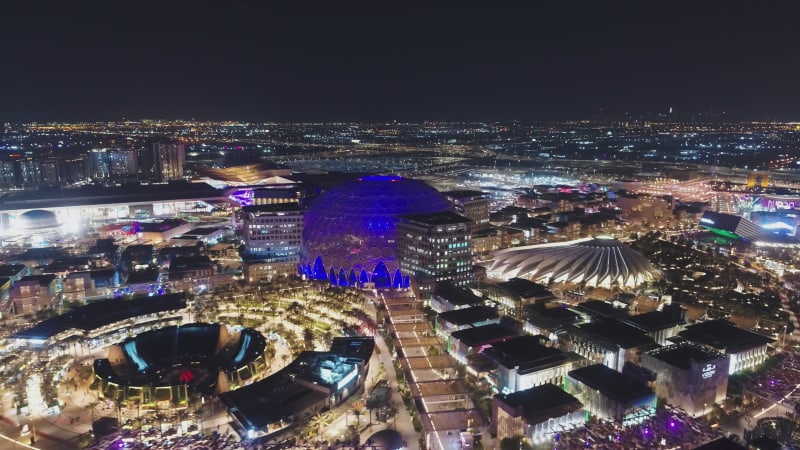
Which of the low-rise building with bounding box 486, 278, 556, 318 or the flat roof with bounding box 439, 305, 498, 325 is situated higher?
the flat roof with bounding box 439, 305, 498, 325

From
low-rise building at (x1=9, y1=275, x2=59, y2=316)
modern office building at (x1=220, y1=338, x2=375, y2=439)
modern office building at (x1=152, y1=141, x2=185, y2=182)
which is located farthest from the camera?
modern office building at (x1=152, y1=141, x2=185, y2=182)

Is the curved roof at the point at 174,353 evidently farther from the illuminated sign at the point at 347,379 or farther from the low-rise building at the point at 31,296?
the low-rise building at the point at 31,296

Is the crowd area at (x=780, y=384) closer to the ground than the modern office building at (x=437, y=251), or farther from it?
closer to the ground

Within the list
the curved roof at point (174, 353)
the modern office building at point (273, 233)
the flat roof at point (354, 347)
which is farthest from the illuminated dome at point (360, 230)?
the flat roof at point (354, 347)

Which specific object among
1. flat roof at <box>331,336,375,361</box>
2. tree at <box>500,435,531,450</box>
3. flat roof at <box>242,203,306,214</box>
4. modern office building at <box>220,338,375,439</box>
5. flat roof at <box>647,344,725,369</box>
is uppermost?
flat roof at <box>242,203,306,214</box>

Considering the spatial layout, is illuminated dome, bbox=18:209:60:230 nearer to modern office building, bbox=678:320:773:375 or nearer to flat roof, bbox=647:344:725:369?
flat roof, bbox=647:344:725:369

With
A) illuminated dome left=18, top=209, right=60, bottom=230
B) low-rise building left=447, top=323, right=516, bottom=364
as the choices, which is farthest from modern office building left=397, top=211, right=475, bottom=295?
illuminated dome left=18, top=209, right=60, bottom=230

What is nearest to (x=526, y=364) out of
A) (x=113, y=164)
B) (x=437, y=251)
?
(x=437, y=251)
